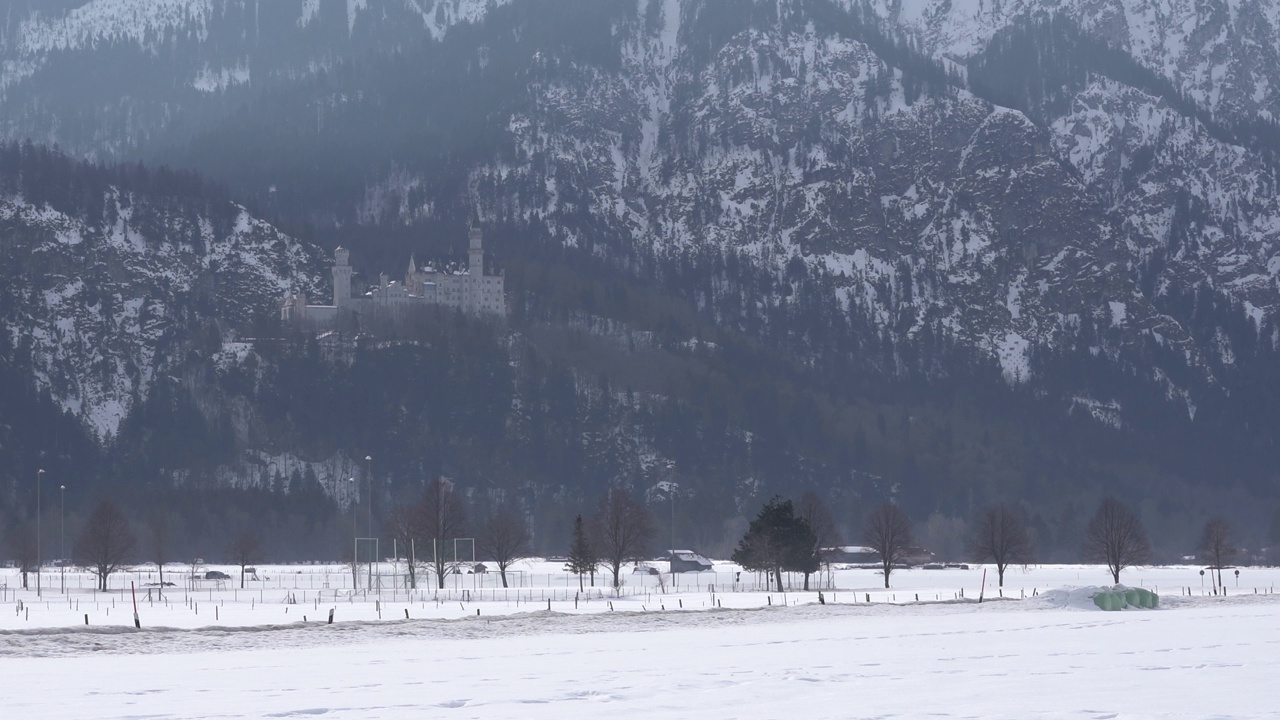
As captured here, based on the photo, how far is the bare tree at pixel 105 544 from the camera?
454 ft

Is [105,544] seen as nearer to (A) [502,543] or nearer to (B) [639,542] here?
(A) [502,543]

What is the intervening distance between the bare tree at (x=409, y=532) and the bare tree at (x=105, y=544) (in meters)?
22.0

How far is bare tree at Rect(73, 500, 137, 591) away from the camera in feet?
454

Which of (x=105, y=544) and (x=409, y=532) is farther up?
(x=409, y=532)

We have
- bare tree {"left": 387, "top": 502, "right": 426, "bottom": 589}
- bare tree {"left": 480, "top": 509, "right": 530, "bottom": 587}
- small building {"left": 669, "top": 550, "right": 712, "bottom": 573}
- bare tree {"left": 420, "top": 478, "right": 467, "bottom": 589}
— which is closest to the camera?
bare tree {"left": 387, "top": 502, "right": 426, "bottom": 589}

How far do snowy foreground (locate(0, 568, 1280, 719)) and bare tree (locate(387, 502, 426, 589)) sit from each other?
1059 inches

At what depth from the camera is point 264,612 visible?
8906 centimetres

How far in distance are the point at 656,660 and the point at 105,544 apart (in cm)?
9406

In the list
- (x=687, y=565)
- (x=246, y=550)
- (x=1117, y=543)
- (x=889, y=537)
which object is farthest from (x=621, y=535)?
(x=246, y=550)

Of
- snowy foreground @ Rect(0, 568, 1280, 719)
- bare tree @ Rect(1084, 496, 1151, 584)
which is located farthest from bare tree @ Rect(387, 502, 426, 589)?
bare tree @ Rect(1084, 496, 1151, 584)

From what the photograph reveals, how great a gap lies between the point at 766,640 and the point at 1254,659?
19.0 meters

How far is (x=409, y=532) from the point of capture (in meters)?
153

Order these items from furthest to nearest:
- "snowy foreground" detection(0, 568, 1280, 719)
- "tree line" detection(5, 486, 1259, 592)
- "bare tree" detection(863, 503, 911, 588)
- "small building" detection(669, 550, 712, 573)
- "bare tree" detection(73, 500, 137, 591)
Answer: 1. "small building" detection(669, 550, 712, 573)
2. "bare tree" detection(863, 503, 911, 588)
3. "bare tree" detection(73, 500, 137, 591)
4. "tree line" detection(5, 486, 1259, 592)
5. "snowy foreground" detection(0, 568, 1280, 719)

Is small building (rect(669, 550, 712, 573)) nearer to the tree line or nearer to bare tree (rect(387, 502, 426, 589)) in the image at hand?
the tree line
